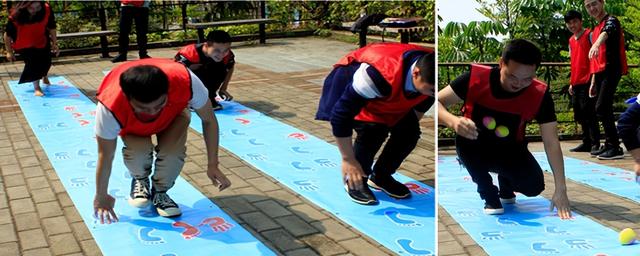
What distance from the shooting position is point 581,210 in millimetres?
2428

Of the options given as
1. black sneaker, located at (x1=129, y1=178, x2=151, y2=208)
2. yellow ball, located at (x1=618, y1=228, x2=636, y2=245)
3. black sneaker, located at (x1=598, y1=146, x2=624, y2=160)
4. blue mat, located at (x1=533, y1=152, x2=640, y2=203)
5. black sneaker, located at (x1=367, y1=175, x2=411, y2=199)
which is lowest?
black sneaker, located at (x1=367, y1=175, x2=411, y2=199)

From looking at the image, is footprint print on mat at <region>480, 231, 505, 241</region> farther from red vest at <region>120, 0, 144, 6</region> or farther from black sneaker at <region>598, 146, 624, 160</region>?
red vest at <region>120, 0, 144, 6</region>

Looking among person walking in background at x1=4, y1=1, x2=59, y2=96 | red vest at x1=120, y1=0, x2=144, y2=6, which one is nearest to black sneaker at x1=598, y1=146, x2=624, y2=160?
person walking in background at x1=4, y1=1, x2=59, y2=96

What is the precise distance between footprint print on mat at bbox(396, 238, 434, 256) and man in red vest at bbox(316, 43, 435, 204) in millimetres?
319

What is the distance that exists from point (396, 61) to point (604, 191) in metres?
1.00

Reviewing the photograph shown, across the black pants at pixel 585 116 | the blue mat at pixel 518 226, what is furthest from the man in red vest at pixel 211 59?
the blue mat at pixel 518 226

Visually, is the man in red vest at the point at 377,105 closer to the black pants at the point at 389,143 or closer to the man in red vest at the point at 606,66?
the black pants at the point at 389,143

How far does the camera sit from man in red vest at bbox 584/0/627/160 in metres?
2.18

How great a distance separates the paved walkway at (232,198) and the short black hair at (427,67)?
2.45 ft

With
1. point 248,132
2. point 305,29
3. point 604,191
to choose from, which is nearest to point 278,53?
point 305,29

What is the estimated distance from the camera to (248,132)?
5230 mm

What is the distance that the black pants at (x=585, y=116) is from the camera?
2432 millimetres

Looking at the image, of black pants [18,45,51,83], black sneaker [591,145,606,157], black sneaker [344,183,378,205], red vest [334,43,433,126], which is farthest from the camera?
black pants [18,45,51,83]

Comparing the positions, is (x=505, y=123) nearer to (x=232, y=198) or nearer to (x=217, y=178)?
(x=217, y=178)
